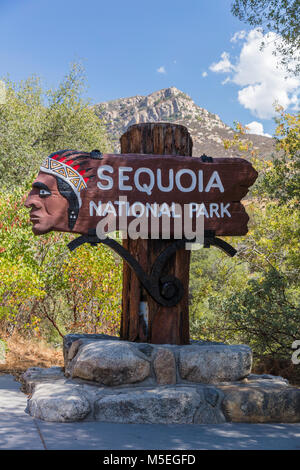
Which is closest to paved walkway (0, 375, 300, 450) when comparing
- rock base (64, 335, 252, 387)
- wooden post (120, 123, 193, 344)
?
rock base (64, 335, 252, 387)

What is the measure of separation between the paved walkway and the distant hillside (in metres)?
56.2

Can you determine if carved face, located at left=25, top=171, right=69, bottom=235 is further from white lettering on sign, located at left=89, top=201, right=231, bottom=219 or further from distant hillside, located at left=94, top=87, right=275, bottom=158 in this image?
distant hillside, located at left=94, top=87, right=275, bottom=158

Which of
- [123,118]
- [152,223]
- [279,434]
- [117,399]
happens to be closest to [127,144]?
[152,223]

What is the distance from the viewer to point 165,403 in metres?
4.34

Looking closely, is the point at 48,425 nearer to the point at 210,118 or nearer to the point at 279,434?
the point at 279,434

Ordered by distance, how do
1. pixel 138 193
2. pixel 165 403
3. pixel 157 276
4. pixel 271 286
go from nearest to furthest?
pixel 165 403, pixel 157 276, pixel 138 193, pixel 271 286

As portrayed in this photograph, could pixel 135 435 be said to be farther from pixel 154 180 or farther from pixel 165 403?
pixel 154 180

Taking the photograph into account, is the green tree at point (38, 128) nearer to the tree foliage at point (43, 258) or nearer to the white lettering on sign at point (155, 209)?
the tree foliage at point (43, 258)

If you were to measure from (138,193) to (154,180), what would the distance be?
0.83 ft

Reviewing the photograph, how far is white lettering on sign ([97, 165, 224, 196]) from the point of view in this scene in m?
5.45

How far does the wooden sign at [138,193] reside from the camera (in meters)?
5.27

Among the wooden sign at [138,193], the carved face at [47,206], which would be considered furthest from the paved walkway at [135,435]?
the wooden sign at [138,193]

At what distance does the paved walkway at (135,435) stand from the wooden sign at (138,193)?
2.14 metres

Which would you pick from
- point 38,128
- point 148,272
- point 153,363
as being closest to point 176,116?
point 38,128
